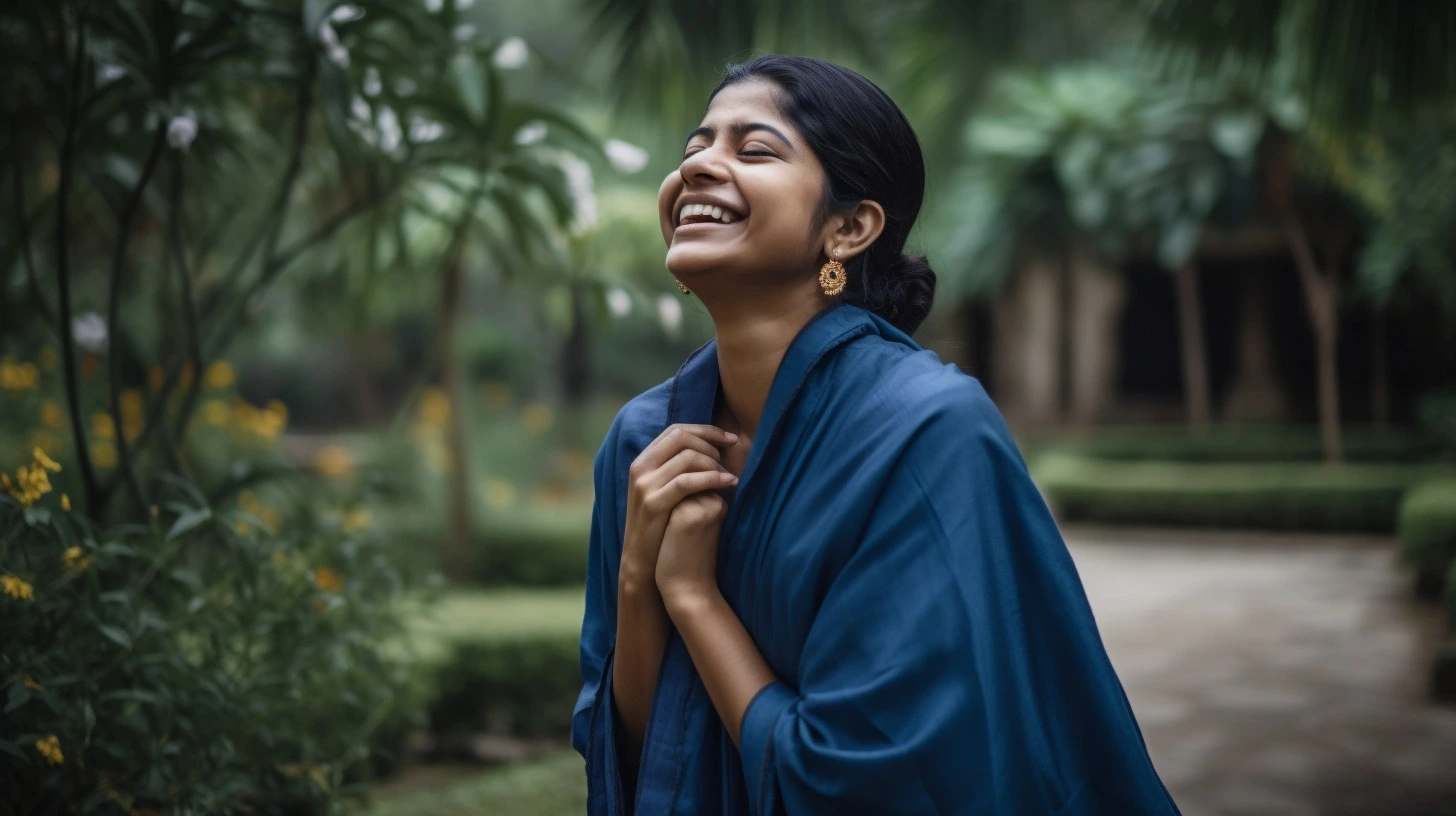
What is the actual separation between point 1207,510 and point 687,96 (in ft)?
30.7

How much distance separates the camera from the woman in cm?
126

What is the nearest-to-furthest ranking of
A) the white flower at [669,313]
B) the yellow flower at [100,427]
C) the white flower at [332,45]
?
1. the white flower at [332,45]
2. the white flower at [669,313]
3. the yellow flower at [100,427]

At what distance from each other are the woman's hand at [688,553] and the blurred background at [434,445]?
2.10ft

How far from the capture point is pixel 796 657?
4.49ft

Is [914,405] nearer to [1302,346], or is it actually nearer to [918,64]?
[918,64]

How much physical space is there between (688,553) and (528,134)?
215 cm

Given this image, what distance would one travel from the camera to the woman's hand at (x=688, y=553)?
1402 mm

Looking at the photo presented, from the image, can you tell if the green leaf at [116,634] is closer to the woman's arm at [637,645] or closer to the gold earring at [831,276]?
the woman's arm at [637,645]

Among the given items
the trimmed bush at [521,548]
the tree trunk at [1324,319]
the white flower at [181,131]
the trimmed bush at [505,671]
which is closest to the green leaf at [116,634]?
the white flower at [181,131]

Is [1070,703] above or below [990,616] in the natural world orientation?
below

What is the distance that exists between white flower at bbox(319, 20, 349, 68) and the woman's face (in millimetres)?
1496

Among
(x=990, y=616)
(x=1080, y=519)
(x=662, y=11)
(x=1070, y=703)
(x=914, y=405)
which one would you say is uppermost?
(x=662, y=11)

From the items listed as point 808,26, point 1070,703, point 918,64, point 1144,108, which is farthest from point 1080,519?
point 1070,703

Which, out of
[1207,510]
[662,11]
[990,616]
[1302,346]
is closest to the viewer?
[990,616]
